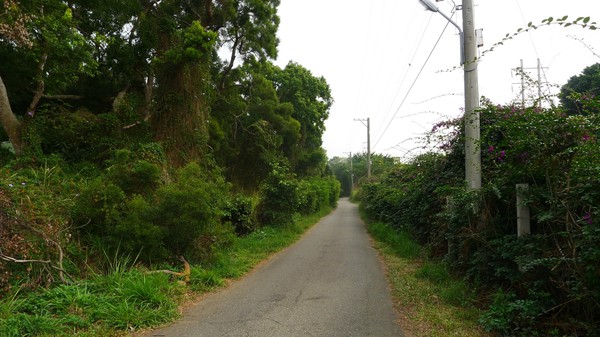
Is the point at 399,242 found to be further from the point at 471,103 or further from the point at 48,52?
the point at 48,52

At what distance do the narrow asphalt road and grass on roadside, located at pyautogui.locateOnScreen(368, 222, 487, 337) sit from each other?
8.9 inches

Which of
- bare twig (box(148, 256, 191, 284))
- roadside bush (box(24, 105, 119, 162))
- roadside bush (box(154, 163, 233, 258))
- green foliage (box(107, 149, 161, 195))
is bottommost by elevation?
bare twig (box(148, 256, 191, 284))

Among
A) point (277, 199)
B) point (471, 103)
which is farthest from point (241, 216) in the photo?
point (471, 103)

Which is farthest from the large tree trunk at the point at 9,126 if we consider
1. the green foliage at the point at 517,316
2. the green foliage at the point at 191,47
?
the green foliage at the point at 517,316

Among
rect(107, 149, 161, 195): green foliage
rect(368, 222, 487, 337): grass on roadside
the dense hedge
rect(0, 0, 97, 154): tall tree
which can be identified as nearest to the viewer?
the dense hedge

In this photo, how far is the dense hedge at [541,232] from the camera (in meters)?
3.90

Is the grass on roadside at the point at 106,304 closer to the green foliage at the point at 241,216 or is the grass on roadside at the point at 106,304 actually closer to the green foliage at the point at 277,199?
the green foliage at the point at 241,216

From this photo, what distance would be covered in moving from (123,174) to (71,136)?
4350 millimetres

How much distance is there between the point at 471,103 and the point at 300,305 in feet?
15.5

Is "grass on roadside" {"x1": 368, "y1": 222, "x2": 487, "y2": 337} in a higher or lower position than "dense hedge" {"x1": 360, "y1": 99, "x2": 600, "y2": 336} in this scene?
lower

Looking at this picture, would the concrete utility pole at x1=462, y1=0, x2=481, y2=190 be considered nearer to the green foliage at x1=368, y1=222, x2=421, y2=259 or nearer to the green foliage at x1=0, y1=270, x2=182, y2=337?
the green foliage at x1=368, y1=222, x2=421, y2=259

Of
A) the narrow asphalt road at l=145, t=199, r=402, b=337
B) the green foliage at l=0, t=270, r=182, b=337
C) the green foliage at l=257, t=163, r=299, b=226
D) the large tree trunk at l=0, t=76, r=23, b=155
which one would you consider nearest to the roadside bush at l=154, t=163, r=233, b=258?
the narrow asphalt road at l=145, t=199, r=402, b=337

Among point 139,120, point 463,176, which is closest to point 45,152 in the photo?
point 139,120

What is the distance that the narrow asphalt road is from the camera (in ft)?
16.1
